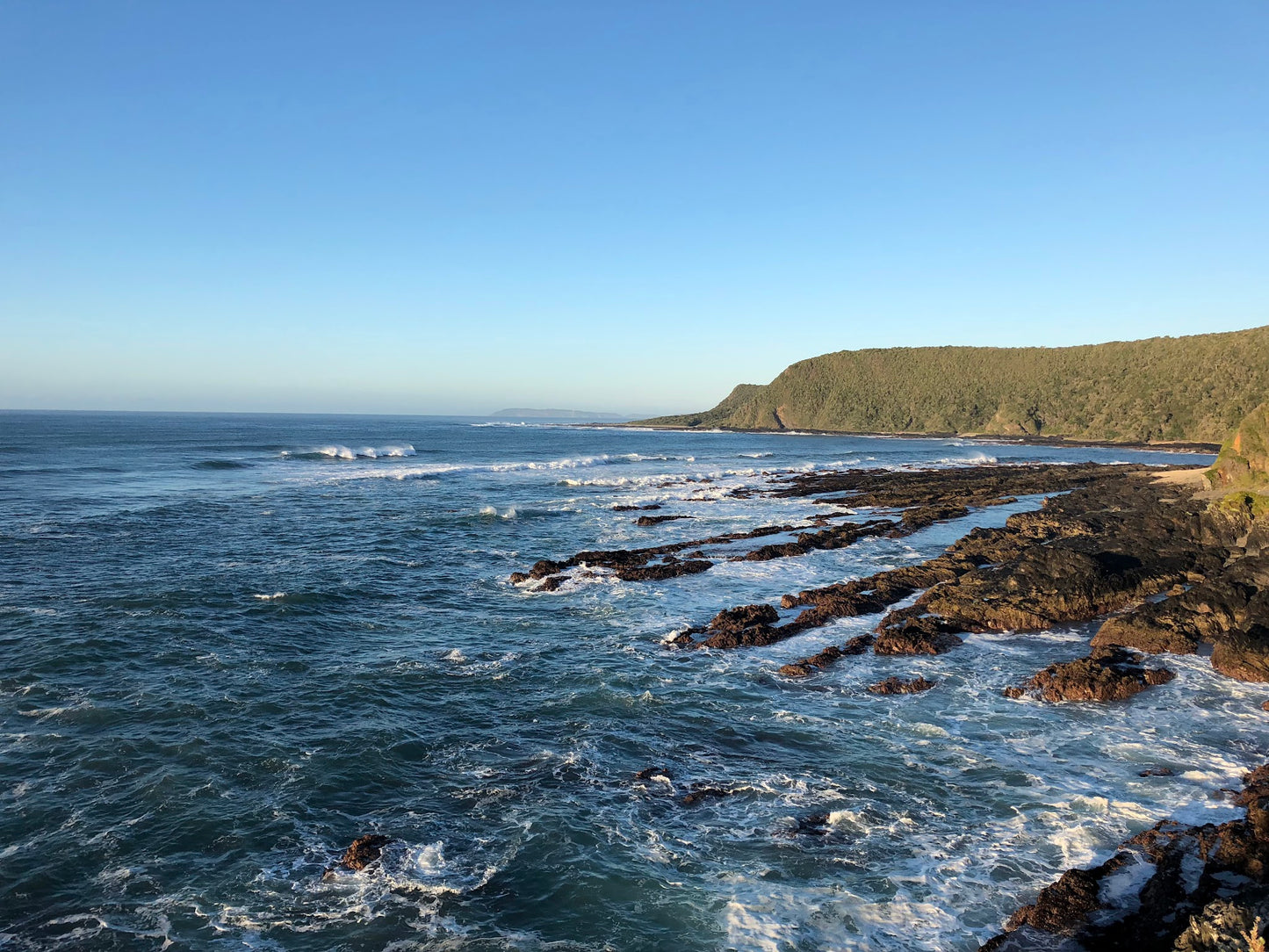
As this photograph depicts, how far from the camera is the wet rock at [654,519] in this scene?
112 ft

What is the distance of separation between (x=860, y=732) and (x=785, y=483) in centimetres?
3918

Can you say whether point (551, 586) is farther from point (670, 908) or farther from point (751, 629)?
point (670, 908)

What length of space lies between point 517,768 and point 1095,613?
1613 cm

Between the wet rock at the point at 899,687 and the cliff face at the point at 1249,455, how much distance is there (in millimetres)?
20435

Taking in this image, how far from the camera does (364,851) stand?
8.70 m

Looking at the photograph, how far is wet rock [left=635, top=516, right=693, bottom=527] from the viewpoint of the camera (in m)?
34.1

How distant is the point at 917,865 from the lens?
333 inches

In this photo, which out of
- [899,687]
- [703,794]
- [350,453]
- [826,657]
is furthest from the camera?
[350,453]

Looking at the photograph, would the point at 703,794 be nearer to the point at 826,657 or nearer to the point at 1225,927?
the point at 1225,927

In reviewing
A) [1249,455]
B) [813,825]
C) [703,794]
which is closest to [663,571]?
[703,794]

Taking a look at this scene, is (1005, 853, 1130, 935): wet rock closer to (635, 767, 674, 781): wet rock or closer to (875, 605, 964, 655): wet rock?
(635, 767, 674, 781): wet rock

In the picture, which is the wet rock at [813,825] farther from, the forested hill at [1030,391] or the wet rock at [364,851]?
the forested hill at [1030,391]

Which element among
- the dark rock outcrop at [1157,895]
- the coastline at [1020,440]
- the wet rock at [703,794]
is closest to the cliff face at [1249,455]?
the dark rock outcrop at [1157,895]

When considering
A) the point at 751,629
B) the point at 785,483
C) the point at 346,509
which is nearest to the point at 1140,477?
the point at 785,483
